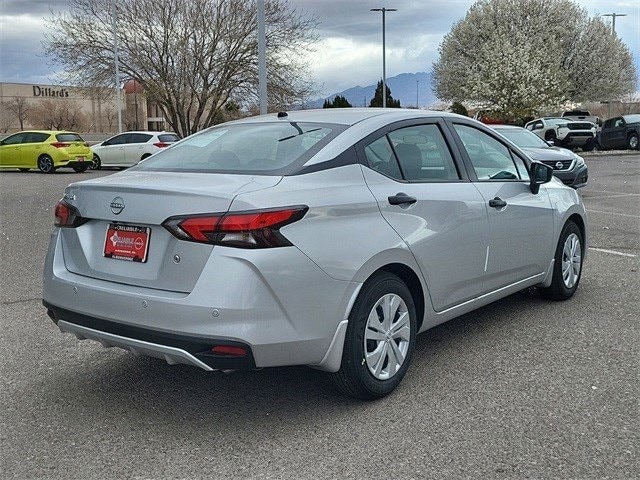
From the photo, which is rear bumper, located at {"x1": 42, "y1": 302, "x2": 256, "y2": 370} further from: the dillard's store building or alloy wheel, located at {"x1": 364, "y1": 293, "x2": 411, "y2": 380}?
the dillard's store building

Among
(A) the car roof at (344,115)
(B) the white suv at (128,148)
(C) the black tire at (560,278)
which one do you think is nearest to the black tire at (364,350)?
(A) the car roof at (344,115)

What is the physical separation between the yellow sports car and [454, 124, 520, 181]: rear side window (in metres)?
21.2

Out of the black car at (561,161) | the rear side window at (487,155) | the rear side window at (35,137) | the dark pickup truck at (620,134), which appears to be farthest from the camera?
the dark pickup truck at (620,134)

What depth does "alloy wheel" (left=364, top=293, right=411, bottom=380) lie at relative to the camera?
12.6ft

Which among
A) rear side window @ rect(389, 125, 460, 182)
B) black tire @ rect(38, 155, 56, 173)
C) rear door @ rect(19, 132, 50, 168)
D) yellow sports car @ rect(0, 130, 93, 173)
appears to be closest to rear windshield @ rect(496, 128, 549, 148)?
rear side window @ rect(389, 125, 460, 182)

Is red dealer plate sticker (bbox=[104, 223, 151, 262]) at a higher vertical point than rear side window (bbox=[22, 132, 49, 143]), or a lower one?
lower

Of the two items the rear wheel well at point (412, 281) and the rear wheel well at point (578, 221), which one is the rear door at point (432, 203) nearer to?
the rear wheel well at point (412, 281)

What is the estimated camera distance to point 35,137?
25141mm

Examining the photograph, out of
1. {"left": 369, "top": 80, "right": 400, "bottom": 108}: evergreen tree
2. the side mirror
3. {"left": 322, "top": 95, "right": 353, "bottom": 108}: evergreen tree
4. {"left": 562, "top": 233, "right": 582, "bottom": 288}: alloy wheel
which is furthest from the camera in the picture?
{"left": 369, "top": 80, "right": 400, "bottom": 108}: evergreen tree

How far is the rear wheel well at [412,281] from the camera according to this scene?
157 inches

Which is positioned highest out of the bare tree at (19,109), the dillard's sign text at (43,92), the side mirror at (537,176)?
the dillard's sign text at (43,92)

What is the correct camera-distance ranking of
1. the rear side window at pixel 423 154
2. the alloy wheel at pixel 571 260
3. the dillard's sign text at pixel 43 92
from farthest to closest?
the dillard's sign text at pixel 43 92
the alloy wheel at pixel 571 260
the rear side window at pixel 423 154

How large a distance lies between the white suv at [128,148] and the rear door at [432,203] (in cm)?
2049

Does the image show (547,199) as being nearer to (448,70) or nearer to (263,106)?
(263,106)
